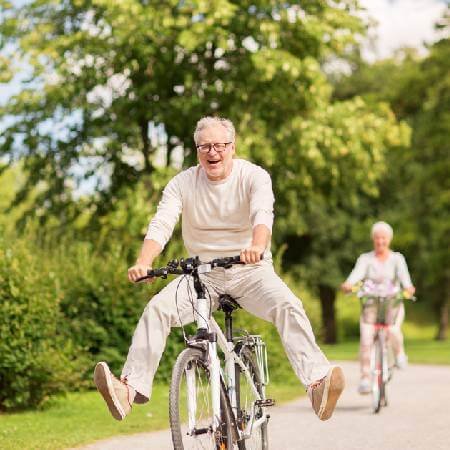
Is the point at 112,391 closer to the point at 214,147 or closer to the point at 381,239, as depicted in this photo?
the point at 214,147

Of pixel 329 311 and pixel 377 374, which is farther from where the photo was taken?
pixel 329 311

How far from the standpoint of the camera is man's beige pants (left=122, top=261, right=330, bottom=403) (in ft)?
19.9

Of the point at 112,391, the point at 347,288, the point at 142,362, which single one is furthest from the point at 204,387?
the point at 347,288

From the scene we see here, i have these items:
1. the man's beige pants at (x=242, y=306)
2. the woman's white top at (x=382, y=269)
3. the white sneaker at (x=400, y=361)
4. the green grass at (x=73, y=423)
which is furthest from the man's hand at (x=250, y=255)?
the white sneaker at (x=400, y=361)

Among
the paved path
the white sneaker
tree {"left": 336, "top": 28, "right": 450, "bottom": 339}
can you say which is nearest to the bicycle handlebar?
the paved path

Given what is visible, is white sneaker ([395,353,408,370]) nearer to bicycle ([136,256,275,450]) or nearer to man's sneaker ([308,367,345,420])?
bicycle ([136,256,275,450])

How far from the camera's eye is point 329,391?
6066mm

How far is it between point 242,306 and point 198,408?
3.01 ft

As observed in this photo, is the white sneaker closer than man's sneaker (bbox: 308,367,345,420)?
No

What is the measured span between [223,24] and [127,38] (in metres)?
2.19

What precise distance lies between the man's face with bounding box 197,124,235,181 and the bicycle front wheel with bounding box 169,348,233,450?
110 cm

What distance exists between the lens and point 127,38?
22359 mm

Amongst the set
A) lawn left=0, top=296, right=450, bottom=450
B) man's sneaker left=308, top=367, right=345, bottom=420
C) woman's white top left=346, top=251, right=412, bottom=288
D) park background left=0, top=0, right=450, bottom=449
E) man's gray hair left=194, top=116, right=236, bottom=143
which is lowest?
lawn left=0, top=296, right=450, bottom=450

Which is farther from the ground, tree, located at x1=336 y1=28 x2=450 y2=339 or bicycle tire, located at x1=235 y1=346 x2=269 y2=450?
tree, located at x1=336 y1=28 x2=450 y2=339
